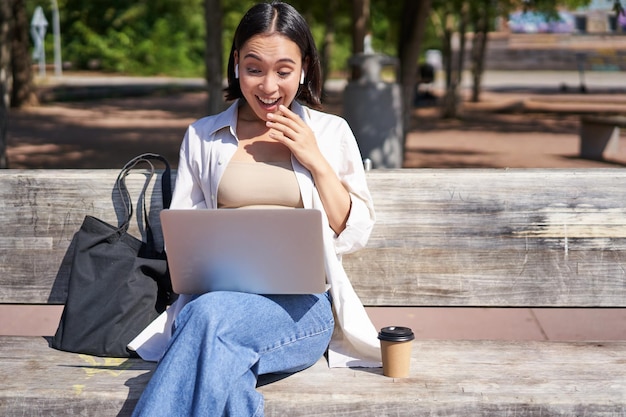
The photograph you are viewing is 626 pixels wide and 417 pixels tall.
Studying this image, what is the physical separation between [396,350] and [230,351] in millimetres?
532

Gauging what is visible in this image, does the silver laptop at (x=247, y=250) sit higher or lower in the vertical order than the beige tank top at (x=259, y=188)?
lower

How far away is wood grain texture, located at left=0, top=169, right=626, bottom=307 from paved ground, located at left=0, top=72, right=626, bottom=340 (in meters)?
1.84

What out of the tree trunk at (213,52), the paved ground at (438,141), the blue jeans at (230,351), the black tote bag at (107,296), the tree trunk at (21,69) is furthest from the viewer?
the tree trunk at (21,69)

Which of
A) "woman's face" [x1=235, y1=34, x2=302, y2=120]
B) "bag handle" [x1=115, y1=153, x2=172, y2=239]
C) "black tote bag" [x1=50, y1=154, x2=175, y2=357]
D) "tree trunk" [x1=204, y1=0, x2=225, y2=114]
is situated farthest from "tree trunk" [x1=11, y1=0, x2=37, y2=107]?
"woman's face" [x1=235, y1=34, x2=302, y2=120]

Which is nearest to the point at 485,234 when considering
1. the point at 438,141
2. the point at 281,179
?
the point at 281,179

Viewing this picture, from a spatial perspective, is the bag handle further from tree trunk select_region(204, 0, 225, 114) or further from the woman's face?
tree trunk select_region(204, 0, 225, 114)

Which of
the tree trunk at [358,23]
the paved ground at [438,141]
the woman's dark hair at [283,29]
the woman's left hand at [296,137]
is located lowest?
the paved ground at [438,141]

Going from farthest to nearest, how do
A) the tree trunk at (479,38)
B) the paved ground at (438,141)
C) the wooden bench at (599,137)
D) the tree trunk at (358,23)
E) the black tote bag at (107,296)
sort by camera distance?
the tree trunk at (479,38) → the tree trunk at (358,23) → the wooden bench at (599,137) → the paved ground at (438,141) → the black tote bag at (107,296)

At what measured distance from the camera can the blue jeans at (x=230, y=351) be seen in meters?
2.73

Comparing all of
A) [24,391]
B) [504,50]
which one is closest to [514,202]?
[24,391]

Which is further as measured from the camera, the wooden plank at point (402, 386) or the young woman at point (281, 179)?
the young woman at point (281, 179)

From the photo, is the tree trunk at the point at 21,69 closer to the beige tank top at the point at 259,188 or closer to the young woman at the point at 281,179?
the young woman at the point at 281,179

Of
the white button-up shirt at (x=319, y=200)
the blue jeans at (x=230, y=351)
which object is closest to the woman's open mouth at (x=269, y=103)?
the white button-up shirt at (x=319, y=200)

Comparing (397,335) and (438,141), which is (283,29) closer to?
(397,335)
